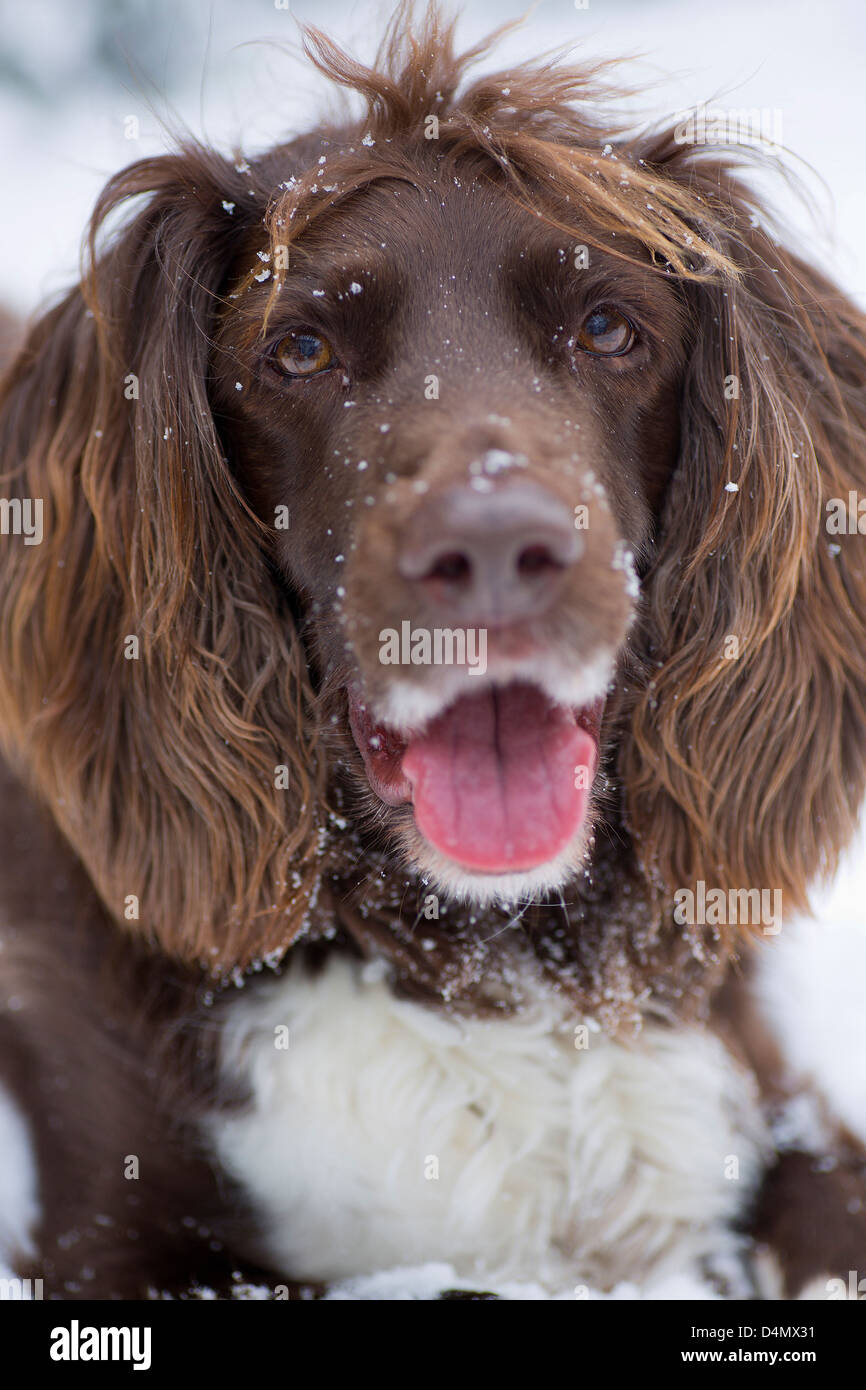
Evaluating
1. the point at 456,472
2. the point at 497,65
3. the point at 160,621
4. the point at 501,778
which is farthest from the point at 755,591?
the point at 497,65

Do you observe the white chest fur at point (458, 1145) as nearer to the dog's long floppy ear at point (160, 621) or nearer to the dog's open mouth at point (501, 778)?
the dog's long floppy ear at point (160, 621)

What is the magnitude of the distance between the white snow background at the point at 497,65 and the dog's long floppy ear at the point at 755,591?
0.54 feet

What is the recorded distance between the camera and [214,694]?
7.95 ft

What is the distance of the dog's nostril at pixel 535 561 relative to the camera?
181 centimetres

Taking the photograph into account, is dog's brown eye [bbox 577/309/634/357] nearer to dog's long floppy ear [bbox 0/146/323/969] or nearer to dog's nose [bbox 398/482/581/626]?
dog's nose [bbox 398/482/581/626]

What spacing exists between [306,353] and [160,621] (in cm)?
63

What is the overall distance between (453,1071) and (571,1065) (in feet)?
0.90

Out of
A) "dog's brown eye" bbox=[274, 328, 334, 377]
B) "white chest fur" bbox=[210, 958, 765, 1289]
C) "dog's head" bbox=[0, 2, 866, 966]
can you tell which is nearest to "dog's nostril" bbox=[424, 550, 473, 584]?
"dog's head" bbox=[0, 2, 866, 966]

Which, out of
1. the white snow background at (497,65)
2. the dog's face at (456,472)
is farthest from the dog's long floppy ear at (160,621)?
the white snow background at (497,65)

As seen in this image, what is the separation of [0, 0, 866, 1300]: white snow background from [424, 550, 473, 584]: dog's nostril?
1.22 m

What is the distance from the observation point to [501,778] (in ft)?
7.04

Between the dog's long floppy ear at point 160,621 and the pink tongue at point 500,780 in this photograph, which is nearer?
the pink tongue at point 500,780

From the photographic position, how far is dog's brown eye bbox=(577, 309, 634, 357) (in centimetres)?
228

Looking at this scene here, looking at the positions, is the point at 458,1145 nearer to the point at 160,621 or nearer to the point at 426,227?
the point at 160,621
